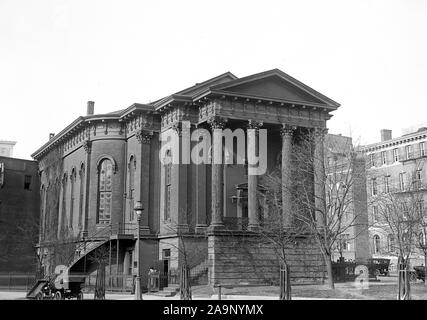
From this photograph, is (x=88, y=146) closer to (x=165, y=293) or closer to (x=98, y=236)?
→ (x=98, y=236)

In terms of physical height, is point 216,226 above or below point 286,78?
below

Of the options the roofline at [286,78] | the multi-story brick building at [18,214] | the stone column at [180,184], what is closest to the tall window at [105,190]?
the stone column at [180,184]

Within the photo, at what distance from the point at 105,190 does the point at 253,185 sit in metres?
14.2

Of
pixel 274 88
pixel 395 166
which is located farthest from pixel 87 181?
pixel 395 166

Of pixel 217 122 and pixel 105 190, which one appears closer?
pixel 217 122

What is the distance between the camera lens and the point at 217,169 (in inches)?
1506

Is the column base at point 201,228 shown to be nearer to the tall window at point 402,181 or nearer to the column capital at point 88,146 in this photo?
the column capital at point 88,146

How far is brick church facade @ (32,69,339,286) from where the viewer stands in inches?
1485

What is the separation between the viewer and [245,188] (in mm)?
42312

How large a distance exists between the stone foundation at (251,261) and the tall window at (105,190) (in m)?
12.8

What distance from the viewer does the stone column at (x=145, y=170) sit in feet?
138

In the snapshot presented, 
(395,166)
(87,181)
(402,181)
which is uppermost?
(395,166)

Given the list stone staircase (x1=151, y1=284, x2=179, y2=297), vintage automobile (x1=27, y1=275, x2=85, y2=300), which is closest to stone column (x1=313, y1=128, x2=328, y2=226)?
stone staircase (x1=151, y1=284, x2=179, y2=297)
